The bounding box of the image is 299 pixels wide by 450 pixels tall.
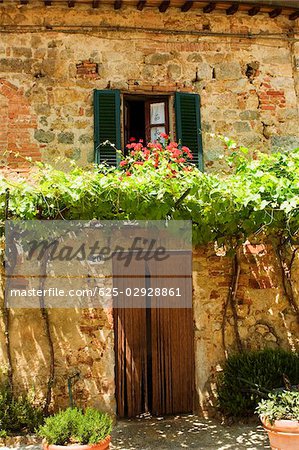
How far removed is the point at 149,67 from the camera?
7.00m

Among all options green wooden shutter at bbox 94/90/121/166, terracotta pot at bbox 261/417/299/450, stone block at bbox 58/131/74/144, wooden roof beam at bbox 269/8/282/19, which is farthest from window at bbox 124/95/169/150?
terracotta pot at bbox 261/417/299/450

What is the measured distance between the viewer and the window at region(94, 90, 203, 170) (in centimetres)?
666

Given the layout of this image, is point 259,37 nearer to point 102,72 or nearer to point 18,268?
point 102,72

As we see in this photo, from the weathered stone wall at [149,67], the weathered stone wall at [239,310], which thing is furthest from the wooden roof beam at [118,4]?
the weathered stone wall at [239,310]

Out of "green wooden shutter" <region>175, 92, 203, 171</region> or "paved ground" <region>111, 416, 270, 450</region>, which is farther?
"green wooden shutter" <region>175, 92, 203, 171</region>

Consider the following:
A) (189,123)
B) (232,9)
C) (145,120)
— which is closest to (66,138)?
(145,120)

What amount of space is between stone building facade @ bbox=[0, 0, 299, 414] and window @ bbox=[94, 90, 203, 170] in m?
0.09

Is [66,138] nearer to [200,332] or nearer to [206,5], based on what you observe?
[206,5]

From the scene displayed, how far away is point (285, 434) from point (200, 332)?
6.48 ft

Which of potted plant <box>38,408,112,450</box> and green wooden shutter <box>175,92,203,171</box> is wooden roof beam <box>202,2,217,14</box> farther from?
potted plant <box>38,408,112,450</box>

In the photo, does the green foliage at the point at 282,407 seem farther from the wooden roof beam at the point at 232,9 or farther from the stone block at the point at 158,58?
the wooden roof beam at the point at 232,9

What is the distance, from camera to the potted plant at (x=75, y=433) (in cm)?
439

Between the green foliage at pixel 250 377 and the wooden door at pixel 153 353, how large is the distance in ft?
1.98

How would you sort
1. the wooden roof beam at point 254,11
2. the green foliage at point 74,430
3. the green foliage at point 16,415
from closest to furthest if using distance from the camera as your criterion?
the green foliage at point 74,430 < the green foliage at point 16,415 < the wooden roof beam at point 254,11
